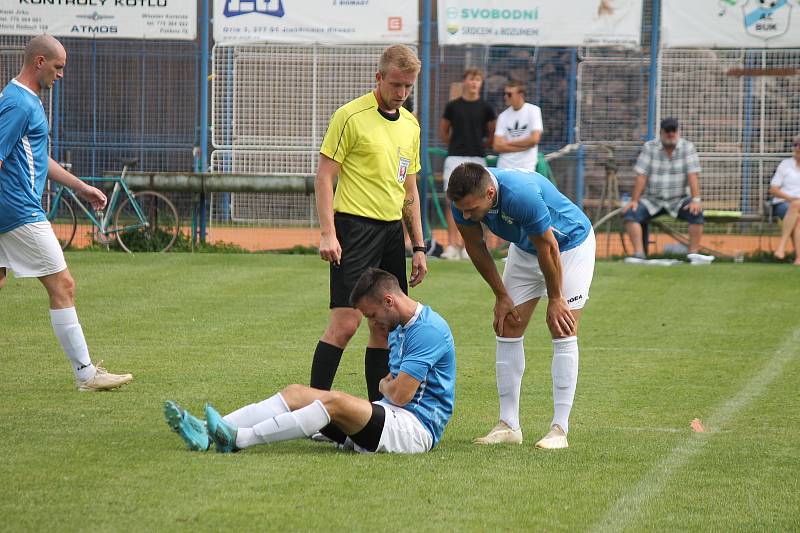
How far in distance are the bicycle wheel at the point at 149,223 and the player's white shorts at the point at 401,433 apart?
36.0ft

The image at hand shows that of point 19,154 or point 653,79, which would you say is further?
point 653,79

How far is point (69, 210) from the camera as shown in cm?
1664

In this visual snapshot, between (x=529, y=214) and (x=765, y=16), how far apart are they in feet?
39.4

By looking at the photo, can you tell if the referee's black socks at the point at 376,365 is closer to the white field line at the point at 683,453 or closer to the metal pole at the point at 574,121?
the white field line at the point at 683,453

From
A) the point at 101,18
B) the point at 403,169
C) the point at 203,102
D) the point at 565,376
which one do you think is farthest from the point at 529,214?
the point at 101,18

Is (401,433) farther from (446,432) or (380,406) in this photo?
(446,432)

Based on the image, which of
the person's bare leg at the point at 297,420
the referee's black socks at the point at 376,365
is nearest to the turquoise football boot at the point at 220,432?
the person's bare leg at the point at 297,420

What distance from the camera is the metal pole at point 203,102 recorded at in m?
17.4

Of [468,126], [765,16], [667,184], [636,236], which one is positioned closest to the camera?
[667,184]

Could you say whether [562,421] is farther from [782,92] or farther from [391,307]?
[782,92]

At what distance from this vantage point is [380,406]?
6.14 m

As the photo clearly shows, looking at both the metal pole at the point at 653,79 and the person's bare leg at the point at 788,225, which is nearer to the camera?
the person's bare leg at the point at 788,225

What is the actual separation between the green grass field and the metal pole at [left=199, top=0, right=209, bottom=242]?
12.1 feet

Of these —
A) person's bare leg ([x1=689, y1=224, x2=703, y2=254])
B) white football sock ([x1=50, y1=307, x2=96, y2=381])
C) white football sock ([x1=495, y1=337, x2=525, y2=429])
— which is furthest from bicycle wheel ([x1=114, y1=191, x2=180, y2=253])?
white football sock ([x1=495, y1=337, x2=525, y2=429])
